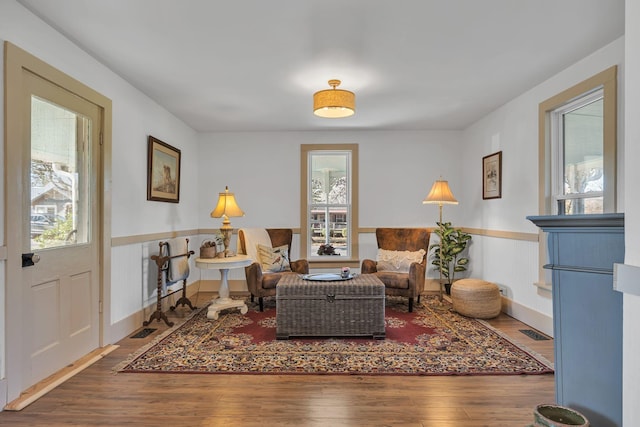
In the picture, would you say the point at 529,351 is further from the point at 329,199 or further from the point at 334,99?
the point at 329,199

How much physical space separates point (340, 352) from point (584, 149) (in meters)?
2.68

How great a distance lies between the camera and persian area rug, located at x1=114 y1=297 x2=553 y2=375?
262 centimetres

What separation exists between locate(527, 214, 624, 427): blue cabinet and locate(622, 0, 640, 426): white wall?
0.22m

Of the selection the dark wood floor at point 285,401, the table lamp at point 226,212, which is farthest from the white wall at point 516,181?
the table lamp at point 226,212

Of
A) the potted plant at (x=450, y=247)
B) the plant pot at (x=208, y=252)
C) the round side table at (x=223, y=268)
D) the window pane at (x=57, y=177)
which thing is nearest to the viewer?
the window pane at (x=57, y=177)

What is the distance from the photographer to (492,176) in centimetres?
446

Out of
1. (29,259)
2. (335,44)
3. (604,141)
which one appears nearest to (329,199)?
(335,44)

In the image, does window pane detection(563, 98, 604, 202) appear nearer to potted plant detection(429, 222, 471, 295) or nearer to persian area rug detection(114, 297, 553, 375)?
persian area rug detection(114, 297, 553, 375)

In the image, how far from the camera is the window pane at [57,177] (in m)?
2.39

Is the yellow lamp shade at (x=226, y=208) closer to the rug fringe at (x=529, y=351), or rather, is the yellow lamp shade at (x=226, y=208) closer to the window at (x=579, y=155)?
the rug fringe at (x=529, y=351)

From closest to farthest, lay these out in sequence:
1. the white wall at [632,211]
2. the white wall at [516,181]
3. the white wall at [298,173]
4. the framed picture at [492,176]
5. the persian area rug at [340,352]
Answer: the white wall at [632,211], the persian area rug at [340,352], the white wall at [516,181], the framed picture at [492,176], the white wall at [298,173]

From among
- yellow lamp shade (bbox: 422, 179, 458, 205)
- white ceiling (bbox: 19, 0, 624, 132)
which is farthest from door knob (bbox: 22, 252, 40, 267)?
yellow lamp shade (bbox: 422, 179, 458, 205)

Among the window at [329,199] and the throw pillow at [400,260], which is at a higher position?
the window at [329,199]

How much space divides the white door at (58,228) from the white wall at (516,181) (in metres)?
3.98
